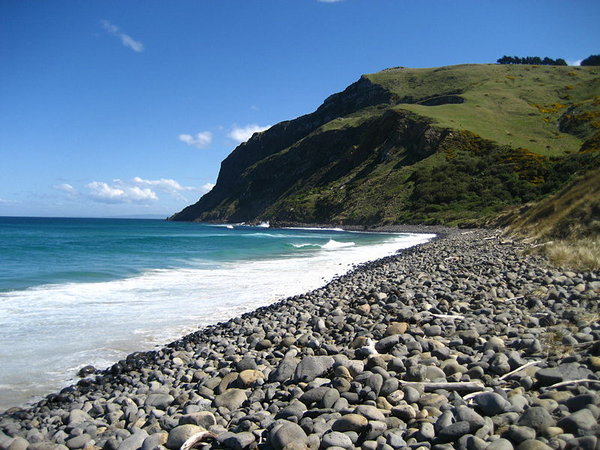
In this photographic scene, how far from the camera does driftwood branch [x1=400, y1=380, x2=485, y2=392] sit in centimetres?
441

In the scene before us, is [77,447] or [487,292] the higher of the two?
[487,292]

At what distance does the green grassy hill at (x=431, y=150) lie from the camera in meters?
69.4

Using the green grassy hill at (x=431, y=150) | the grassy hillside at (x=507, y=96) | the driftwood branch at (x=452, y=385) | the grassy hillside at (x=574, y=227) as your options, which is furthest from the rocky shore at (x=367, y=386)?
the grassy hillside at (x=507, y=96)

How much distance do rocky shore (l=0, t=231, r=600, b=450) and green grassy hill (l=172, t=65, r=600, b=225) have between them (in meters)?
50.3

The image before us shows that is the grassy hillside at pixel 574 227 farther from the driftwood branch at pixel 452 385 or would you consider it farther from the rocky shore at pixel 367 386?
the driftwood branch at pixel 452 385

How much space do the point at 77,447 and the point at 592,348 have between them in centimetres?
594

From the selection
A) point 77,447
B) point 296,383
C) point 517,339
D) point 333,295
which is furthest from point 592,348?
point 333,295

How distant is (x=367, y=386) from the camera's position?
4.70 meters

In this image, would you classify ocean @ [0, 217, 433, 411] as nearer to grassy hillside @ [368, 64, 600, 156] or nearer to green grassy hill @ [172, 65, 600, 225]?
green grassy hill @ [172, 65, 600, 225]

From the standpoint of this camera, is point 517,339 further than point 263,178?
No

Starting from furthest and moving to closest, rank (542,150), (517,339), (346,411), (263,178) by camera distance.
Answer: (263,178), (542,150), (517,339), (346,411)

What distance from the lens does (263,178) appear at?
14800 cm

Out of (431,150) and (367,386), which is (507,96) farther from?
(367,386)

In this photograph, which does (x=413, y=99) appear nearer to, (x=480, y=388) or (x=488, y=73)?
(x=488, y=73)
